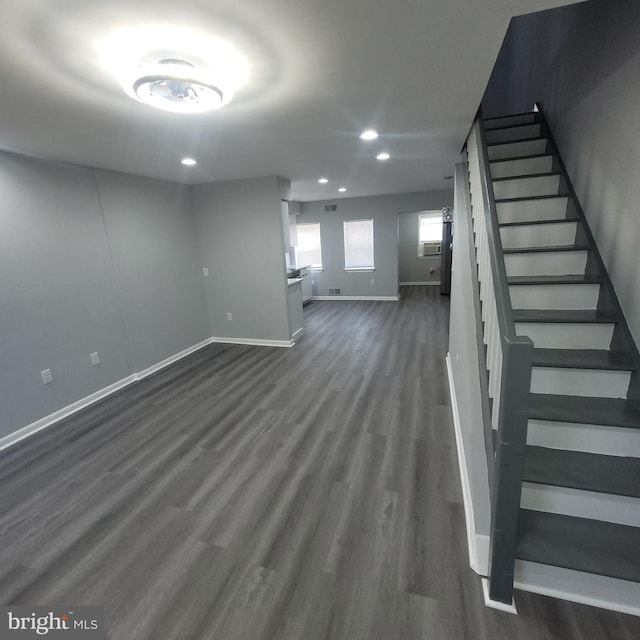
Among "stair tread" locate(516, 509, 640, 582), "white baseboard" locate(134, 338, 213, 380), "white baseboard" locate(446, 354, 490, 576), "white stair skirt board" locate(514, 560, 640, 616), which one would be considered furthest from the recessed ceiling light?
"white baseboard" locate(134, 338, 213, 380)

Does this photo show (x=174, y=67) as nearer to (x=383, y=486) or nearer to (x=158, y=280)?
(x=383, y=486)

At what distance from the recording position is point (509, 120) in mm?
3301

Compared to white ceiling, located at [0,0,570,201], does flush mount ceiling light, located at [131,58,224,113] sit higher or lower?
lower

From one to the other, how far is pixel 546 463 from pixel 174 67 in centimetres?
265

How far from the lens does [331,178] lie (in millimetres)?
4863

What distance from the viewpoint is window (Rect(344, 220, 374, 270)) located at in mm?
7660

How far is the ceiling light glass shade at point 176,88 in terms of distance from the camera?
1.53 meters

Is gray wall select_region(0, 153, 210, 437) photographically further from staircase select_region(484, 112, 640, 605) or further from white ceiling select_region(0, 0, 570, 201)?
staircase select_region(484, 112, 640, 605)

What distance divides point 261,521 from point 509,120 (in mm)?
4218

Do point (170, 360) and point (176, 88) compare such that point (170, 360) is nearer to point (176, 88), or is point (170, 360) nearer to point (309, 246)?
point (176, 88)

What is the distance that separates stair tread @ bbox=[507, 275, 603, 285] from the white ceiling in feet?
4.00

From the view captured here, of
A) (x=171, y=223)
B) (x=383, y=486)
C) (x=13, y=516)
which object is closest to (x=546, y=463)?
(x=383, y=486)

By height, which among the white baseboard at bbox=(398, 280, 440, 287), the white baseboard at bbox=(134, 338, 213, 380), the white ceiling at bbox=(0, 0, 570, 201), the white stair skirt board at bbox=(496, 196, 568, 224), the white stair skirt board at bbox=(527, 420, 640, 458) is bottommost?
the white baseboard at bbox=(134, 338, 213, 380)

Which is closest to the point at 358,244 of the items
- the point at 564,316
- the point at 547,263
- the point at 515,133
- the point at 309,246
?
the point at 309,246
